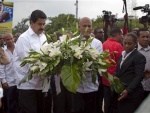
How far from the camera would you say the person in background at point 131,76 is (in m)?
4.32

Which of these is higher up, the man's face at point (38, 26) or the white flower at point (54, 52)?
the man's face at point (38, 26)

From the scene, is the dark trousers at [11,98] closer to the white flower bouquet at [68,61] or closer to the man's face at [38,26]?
the man's face at [38,26]

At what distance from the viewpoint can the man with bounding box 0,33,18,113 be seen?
6.11 m

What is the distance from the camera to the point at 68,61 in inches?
132

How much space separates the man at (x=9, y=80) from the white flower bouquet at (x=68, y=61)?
274 centimetres

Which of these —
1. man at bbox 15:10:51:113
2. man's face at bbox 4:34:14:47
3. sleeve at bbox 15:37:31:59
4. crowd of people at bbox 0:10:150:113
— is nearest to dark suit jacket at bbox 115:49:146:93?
crowd of people at bbox 0:10:150:113

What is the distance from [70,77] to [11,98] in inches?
135

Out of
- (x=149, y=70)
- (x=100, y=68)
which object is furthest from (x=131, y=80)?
(x=100, y=68)

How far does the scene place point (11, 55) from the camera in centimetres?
640

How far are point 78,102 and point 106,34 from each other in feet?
12.0

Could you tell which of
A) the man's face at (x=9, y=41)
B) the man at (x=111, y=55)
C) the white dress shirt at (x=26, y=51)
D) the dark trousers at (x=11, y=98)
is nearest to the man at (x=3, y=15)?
the man's face at (x=9, y=41)

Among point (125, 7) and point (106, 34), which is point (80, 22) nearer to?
point (125, 7)

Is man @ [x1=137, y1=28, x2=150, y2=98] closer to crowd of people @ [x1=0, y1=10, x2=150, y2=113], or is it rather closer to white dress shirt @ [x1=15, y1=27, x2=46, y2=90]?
crowd of people @ [x1=0, y1=10, x2=150, y2=113]

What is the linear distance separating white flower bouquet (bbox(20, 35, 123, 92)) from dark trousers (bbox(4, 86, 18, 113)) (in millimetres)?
2926
